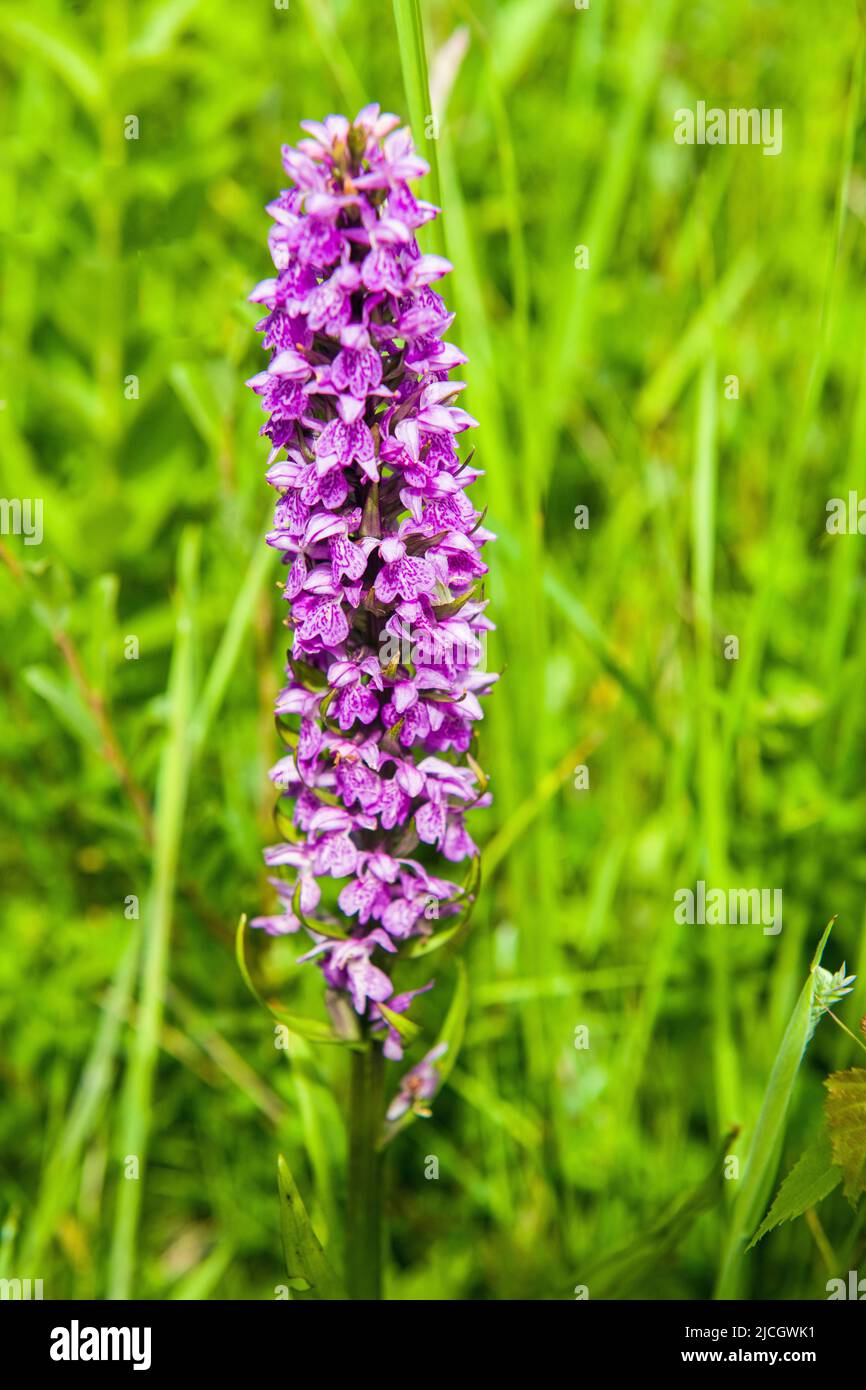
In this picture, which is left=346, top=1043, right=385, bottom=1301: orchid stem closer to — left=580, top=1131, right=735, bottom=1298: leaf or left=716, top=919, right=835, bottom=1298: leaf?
left=580, top=1131, right=735, bottom=1298: leaf

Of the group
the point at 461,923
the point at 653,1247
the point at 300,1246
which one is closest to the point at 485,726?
the point at 461,923

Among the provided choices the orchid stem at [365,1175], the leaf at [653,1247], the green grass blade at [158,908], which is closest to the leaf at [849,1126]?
the leaf at [653,1247]

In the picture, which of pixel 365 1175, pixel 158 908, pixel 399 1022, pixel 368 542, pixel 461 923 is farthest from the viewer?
pixel 158 908

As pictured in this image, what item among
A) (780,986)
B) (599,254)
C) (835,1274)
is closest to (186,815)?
(780,986)

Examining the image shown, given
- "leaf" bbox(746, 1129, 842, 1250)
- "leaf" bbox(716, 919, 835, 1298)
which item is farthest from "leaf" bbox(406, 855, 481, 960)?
"leaf" bbox(746, 1129, 842, 1250)

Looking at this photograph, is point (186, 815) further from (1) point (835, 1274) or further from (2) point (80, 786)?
(1) point (835, 1274)

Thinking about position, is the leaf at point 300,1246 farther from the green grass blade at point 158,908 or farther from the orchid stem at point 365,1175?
the green grass blade at point 158,908

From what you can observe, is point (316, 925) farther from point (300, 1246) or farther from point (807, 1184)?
point (807, 1184)
